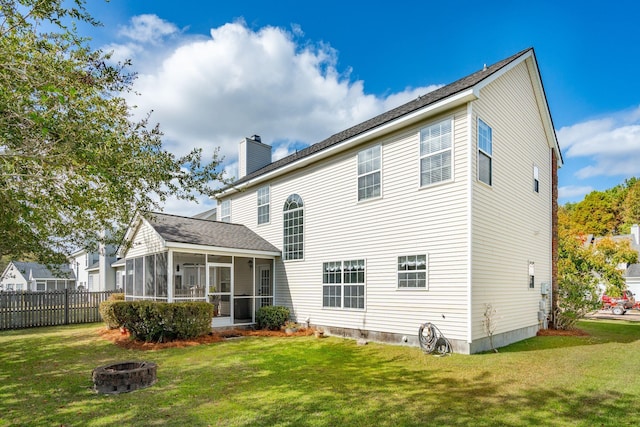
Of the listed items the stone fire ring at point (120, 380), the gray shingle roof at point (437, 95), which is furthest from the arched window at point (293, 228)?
the stone fire ring at point (120, 380)

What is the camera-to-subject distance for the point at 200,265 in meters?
14.1

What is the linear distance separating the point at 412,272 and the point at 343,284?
2805 mm

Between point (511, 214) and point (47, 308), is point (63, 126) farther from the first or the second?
point (47, 308)

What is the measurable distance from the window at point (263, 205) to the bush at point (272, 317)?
3.92 metres

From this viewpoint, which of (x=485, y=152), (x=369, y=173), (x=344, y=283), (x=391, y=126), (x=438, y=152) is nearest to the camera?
(x=438, y=152)

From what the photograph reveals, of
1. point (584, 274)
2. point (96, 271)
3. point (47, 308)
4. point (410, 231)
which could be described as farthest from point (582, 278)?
point (96, 271)

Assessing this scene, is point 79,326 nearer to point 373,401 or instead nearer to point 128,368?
point 128,368

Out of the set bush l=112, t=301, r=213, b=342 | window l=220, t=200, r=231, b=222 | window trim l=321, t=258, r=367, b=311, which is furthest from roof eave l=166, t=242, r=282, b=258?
window l=220, t=200, r=231, b=222

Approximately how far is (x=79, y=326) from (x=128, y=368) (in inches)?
453

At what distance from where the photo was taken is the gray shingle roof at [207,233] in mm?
12711

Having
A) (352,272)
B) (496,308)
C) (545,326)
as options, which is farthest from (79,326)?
(545,326)

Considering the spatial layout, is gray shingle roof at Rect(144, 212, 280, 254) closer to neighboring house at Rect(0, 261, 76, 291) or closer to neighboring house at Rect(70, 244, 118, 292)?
neighboring house at Rect(70, 244, 118, 292)

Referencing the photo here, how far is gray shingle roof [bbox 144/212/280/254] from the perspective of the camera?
12.7 m

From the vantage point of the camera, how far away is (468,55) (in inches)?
544
